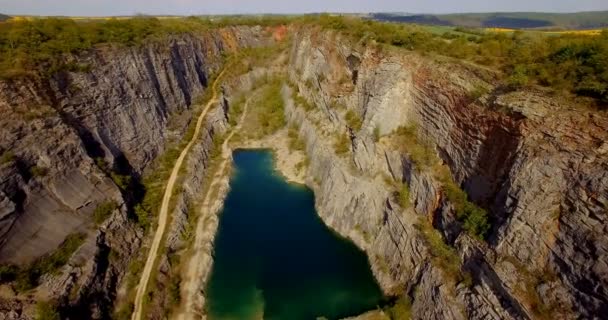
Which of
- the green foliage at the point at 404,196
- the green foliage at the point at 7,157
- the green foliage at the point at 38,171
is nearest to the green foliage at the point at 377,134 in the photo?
the green foliage at the point at 404,196

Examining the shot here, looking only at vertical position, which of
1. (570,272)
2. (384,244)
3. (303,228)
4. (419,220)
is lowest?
(303,228)

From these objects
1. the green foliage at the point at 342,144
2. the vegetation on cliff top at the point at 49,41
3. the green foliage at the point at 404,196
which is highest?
the vegetation on cliff top at the point at 49,41

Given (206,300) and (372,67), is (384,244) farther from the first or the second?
(372,67)

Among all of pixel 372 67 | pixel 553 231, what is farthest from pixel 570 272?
pixel 372 67

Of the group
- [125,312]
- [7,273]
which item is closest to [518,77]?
[125,312]

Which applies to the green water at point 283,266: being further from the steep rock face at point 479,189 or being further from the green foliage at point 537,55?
the green foliage at point 537,55

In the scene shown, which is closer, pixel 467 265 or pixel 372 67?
pixel 467 265
